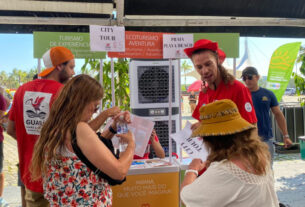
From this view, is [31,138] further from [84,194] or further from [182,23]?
[182,23]

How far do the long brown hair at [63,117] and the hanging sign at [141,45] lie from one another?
87cm

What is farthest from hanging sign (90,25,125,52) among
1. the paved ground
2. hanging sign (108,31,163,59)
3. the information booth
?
the paved ground

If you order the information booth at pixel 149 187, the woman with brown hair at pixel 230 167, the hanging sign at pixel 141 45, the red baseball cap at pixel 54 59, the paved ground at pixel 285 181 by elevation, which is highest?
the hanging sign at pixel 141 45

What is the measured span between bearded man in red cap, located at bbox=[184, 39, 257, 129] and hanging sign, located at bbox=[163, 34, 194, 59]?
1.17 ft

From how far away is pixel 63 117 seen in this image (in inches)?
41.4

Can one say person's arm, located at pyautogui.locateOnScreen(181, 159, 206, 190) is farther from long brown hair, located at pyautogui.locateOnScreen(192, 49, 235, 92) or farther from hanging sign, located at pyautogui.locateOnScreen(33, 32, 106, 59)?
hanging sign, located at pyautogui.locateOnScreen(33, 32, 106, 59)

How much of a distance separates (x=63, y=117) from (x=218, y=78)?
0.93m

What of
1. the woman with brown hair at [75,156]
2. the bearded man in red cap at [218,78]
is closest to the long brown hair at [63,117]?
the woman with brown hair at [75,156]

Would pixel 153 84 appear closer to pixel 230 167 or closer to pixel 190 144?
pixel 190 144

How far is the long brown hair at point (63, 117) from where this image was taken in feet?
3.38

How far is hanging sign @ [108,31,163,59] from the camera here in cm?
196

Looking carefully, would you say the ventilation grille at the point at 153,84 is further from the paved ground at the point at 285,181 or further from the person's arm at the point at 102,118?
the paved ground at the point at 285,181

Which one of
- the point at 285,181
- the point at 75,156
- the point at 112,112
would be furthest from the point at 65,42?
the point at 285,181

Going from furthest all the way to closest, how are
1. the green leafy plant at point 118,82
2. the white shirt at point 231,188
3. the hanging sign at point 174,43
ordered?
1. the green leafy plant at point 118,82
2. the hanging sign at point 174,43
3. the white shirt at point 231,188
